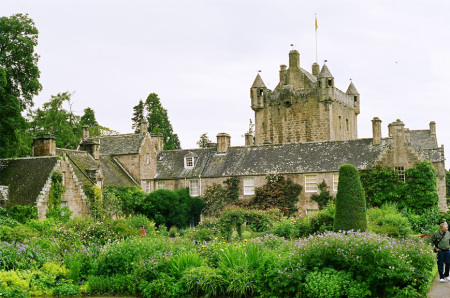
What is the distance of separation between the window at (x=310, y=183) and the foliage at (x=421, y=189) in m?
5.95

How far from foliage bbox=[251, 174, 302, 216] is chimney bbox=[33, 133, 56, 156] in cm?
1450

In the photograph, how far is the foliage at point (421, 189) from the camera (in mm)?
33281

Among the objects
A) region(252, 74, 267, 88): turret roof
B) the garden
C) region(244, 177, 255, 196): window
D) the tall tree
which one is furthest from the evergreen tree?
the garden

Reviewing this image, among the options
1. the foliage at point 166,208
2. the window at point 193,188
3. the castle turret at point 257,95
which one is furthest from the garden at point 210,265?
the castle turret at point 257,95

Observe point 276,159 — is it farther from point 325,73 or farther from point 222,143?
point 325,73

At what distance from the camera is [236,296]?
13.8m

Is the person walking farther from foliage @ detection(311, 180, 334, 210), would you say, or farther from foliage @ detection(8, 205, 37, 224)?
foliage @ detection(311, 180, 334, 210)

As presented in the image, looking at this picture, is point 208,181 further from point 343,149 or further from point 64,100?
point 64,100

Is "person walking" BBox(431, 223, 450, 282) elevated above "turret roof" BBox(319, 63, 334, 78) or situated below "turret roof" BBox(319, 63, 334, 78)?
below

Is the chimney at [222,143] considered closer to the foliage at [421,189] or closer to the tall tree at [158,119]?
the foliage at [421,189]

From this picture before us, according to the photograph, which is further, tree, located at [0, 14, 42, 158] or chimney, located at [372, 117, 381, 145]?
chimney, located at [372, 117, 381, 145]

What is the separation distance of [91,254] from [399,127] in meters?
25.2

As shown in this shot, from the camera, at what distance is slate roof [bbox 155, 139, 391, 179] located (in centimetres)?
3697

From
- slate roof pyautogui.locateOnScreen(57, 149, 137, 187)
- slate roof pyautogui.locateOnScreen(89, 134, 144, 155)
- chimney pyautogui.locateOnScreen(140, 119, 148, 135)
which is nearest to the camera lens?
slate roof pyautogui.locateOnScreen(57, 149, 137, 187)
